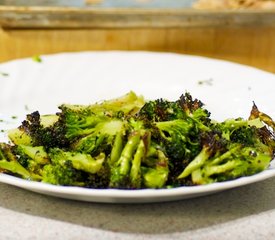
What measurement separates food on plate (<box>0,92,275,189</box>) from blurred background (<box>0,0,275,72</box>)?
125 cm

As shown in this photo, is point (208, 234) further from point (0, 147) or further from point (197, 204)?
point (0, 147)

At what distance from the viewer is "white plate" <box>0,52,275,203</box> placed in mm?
1918

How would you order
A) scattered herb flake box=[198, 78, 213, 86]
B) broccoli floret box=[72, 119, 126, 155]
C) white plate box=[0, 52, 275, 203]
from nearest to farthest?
broccoli floret box=[72, 119, 126, 155] < white plate box=[0, 52, 275, 203] < scattered herb flake box=[198, 78, 213, 86]

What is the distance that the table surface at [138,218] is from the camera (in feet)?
3.87

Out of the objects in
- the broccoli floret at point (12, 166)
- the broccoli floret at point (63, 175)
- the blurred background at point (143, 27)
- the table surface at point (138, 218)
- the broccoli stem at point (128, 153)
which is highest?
the broccoli stem at point (128, 153)

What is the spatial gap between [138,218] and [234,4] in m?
1.92

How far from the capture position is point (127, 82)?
211 centimetres

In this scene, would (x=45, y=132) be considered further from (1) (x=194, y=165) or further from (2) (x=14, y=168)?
(1) (x=194, y=165)

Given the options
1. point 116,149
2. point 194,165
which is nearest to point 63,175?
point 116,149

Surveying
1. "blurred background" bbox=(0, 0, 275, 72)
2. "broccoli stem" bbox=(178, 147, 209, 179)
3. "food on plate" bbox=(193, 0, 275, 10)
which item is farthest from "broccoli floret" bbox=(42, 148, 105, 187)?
"food on plate" bbox=(193, 0, 275, 10)

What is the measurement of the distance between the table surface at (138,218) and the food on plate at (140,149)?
0.07 metres

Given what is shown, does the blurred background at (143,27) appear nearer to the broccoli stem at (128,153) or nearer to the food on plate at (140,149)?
the food on plate at (140,149)

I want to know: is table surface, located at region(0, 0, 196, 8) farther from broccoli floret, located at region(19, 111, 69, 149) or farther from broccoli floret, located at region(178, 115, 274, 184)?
broccoli floret, located at region(178, 115, 274, 184)

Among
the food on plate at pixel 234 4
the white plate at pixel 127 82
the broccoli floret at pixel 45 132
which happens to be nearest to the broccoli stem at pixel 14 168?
the broccoli floret at pixel 45 132
